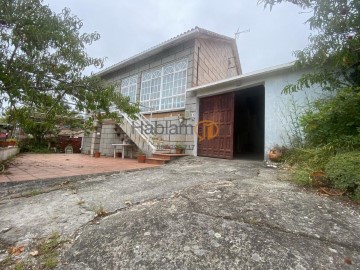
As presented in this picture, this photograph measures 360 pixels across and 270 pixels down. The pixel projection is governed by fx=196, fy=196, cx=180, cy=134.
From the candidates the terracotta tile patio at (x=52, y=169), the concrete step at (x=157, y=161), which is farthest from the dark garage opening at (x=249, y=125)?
the terracotta tile patio at (x=52, y=169)

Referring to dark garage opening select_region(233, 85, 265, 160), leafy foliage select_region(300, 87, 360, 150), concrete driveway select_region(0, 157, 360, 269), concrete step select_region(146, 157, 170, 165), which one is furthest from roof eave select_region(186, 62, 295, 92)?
dark garage opening select_region(233, 85, 265, 160)

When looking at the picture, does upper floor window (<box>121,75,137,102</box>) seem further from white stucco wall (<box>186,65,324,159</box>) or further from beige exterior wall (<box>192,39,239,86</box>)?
white stucco wall (<box>186,65,324,159</box>)

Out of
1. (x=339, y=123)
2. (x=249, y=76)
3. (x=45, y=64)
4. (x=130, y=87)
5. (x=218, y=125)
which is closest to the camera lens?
(x=339, y=123)

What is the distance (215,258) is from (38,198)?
274 centimetres

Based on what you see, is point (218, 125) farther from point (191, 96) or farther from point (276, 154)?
point (276, 154)

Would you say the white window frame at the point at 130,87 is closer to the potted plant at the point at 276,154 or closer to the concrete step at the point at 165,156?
the concrete step at the point at 165,156

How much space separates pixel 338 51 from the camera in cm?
341

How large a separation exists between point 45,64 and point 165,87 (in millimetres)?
5050

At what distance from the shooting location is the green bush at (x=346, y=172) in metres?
2.55

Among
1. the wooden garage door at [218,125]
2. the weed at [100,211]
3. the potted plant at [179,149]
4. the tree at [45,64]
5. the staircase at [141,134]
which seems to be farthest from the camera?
the potted plant at [179,149]

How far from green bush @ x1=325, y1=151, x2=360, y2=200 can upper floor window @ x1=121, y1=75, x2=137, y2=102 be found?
28.7 feet

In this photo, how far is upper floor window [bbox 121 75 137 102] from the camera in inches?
395

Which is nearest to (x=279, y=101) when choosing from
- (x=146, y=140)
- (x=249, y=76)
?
(x=249, y=76)

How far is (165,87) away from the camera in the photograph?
8617 millimetres
